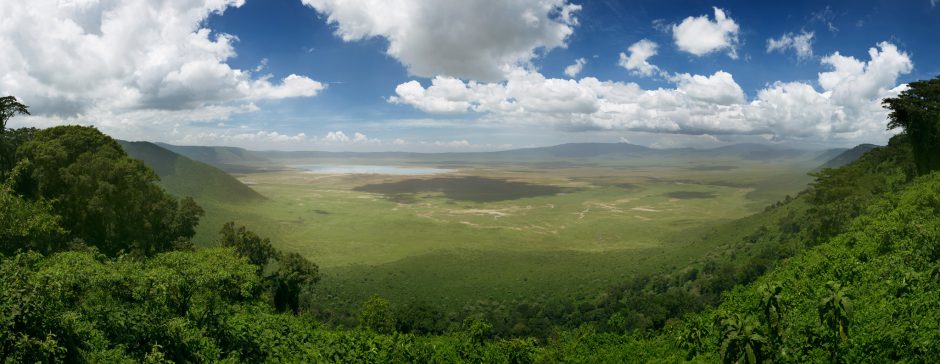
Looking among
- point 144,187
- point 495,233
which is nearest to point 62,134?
point 144,187

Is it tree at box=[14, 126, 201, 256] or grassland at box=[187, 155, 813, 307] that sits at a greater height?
tree at box=[14, 126, 201, 256]

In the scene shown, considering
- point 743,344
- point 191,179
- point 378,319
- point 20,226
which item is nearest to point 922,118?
point 743,344

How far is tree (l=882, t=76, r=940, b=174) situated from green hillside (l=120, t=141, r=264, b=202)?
16320cm

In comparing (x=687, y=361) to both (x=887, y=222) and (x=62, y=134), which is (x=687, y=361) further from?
A: (x=62, y=134)

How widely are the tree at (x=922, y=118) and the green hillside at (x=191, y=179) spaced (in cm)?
16320

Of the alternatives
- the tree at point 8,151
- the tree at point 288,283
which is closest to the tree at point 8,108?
the tree at point 8,151

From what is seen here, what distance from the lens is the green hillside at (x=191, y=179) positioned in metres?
151

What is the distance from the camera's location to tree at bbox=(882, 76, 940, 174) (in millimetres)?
56438

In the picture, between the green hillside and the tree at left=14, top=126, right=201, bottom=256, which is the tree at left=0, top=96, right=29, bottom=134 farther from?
the green hillside

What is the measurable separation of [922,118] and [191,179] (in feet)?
612

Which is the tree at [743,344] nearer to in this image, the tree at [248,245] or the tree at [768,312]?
the tree at [768,312]

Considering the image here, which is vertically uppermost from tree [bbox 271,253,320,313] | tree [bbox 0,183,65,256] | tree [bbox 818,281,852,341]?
tree [bbox 0,183,65,256]

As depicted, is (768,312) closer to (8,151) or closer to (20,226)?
(20,226)

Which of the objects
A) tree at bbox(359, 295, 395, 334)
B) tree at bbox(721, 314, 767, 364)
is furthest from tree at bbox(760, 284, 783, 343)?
tree at bbox(359, 295, 395, 334)
